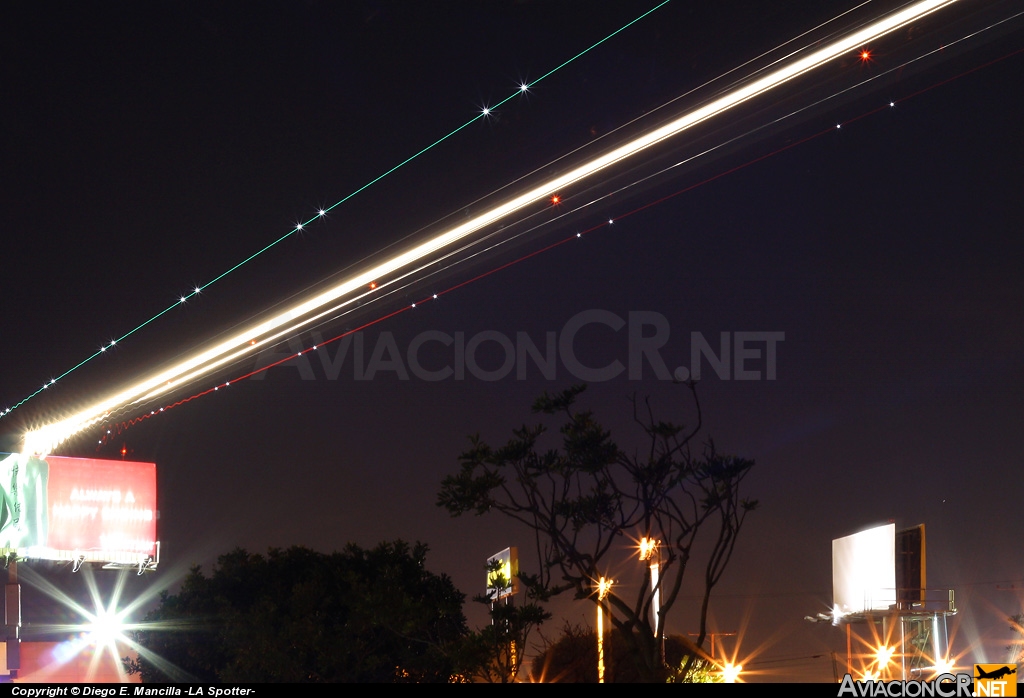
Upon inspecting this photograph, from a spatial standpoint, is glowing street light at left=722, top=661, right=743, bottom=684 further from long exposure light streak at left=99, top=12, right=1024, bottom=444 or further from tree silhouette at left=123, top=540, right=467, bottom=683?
long exposure light streak at left=99, top=12, right=1024, bottom=444

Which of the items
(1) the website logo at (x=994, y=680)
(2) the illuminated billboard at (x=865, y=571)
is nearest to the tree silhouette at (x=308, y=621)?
→ (1) the website logo at (x=994, y=680)

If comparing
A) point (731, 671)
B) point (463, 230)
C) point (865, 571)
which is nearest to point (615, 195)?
point (463, 230)

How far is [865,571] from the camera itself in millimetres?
26516

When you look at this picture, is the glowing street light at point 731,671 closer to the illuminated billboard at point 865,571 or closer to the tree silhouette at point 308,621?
the tree silhouette at point 308,621

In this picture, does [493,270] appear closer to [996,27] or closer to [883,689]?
[996,27]

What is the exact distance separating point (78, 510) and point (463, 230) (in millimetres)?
18648

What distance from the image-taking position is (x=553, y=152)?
1384cm

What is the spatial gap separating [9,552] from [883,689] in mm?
24410

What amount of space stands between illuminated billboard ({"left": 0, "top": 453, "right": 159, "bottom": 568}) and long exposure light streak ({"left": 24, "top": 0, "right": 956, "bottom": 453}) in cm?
622

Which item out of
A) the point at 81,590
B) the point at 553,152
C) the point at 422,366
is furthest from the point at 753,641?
the point at 81,590

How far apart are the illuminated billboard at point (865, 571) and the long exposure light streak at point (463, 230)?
14663 mm

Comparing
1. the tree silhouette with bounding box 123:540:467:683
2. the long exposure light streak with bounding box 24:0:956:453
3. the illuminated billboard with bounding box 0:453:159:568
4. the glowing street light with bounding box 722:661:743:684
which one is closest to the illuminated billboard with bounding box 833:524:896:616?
the glowing street light with bounding box 722:661:743:684

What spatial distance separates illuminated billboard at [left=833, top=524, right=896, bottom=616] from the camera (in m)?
25.3

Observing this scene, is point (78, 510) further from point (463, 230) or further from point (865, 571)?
point (865, 571)
